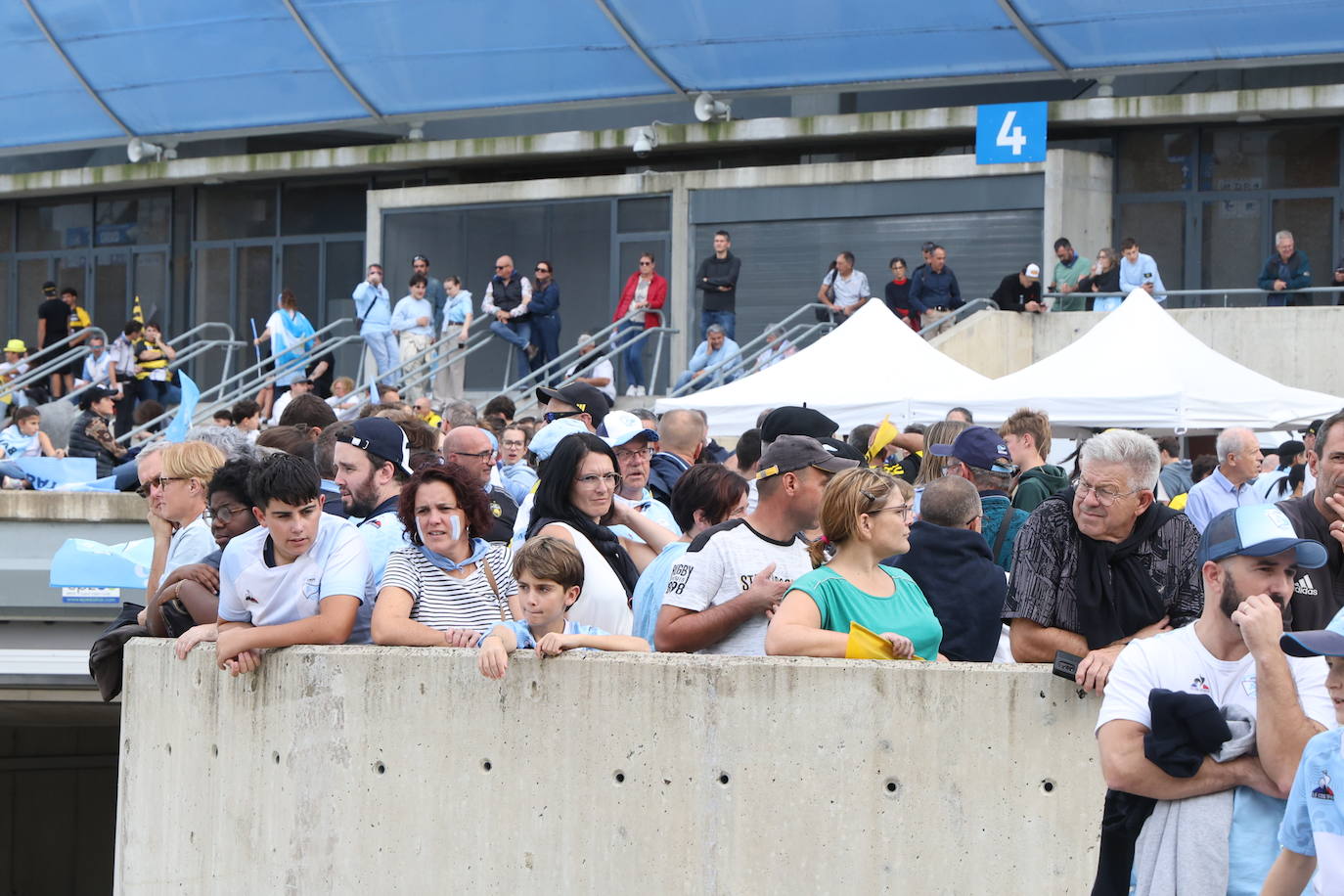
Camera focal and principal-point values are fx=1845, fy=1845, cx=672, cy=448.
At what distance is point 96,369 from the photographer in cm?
2542

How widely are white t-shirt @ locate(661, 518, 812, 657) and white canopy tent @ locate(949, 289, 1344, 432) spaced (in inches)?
346

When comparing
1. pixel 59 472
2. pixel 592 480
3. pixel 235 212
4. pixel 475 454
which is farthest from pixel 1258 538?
pixel 235 212

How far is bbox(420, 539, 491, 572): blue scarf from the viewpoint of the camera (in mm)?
6188

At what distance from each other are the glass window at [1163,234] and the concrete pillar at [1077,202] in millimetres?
353

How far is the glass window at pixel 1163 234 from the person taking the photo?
2505 centimetres

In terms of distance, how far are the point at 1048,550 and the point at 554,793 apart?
1.79 meters

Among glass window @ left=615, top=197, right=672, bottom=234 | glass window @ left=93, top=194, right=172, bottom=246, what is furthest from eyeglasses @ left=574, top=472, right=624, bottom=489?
glass window @ left=93, top=194, right=172, bottom=246

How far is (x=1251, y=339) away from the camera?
69.4 feet

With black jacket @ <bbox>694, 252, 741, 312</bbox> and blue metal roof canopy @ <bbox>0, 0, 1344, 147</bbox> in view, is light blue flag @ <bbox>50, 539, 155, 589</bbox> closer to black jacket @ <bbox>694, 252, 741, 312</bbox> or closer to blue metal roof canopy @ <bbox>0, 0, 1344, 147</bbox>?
black jacket @ <bbox>694, 252, 741, 312</bbox>

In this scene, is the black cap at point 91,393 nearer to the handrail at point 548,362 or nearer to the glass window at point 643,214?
the handrail at point 548,362

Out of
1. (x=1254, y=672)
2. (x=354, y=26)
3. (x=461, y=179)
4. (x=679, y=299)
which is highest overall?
(x=354, y=26)

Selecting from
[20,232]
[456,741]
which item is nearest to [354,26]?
[20,232]

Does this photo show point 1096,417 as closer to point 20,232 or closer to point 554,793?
point 554,793

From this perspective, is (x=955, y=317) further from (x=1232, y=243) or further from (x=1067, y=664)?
(x=1067, y=664)
